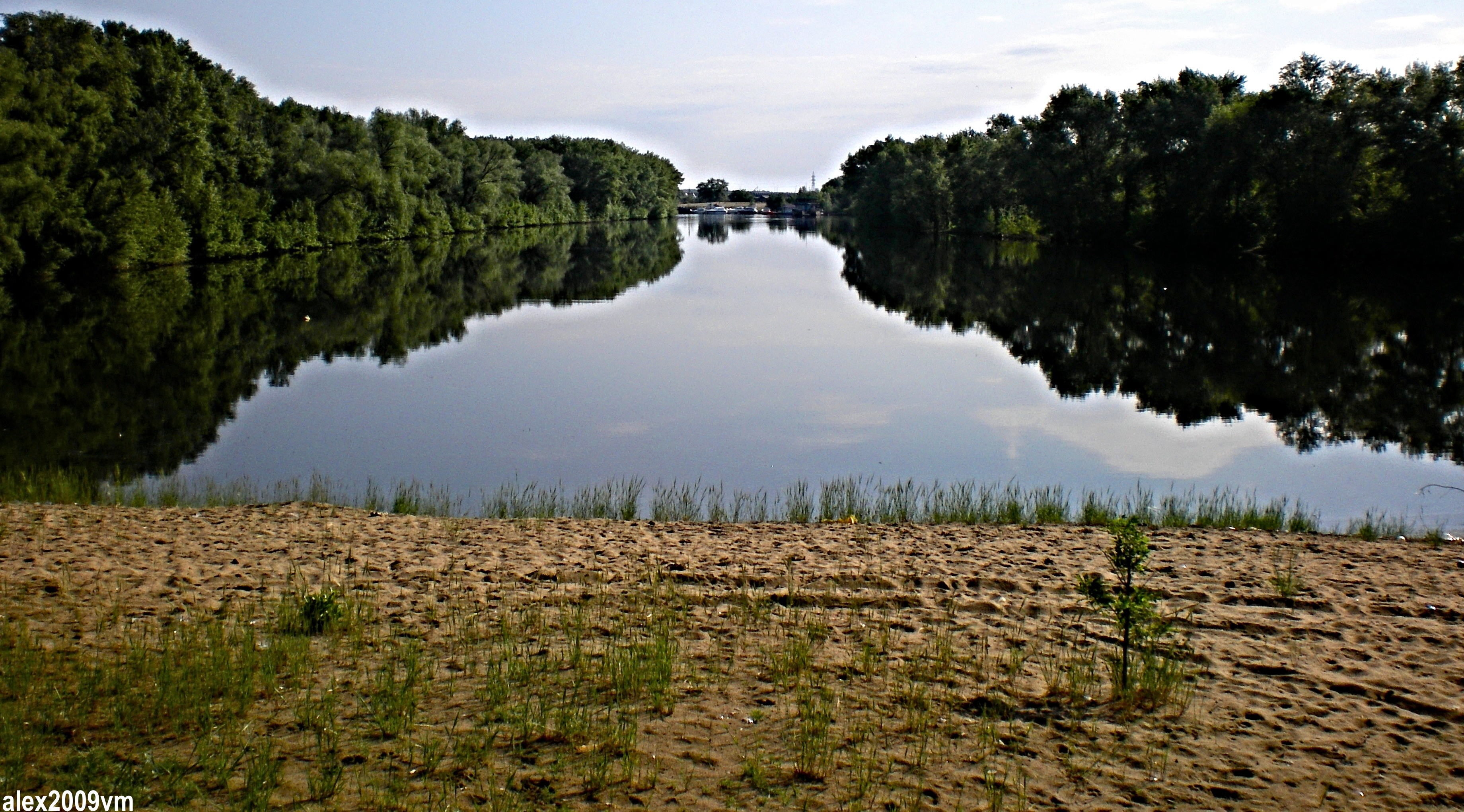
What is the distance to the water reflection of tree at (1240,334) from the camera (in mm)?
21359

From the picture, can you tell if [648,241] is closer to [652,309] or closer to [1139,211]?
[1139,211]

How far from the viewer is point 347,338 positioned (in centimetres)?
3161

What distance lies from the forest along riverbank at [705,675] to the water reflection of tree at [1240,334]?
39.0ft

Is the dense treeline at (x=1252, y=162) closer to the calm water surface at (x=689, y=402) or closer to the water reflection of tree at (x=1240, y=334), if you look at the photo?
the water reflection of tree at (x=1240, y=334)

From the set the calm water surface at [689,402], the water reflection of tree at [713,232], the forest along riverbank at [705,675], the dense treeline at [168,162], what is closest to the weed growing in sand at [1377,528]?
the calm water surface at [689,402]

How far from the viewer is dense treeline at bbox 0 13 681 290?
41781 mm

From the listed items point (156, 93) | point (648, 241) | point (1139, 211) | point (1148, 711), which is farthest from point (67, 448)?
point (648, 241)

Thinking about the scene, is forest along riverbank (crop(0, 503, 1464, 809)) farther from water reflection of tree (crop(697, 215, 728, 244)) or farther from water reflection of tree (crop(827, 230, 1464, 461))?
water reflection of tree (crop(697, 215, 728, 244))

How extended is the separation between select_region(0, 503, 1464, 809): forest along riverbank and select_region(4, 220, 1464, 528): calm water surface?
233 inches

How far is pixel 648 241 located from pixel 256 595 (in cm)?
9376

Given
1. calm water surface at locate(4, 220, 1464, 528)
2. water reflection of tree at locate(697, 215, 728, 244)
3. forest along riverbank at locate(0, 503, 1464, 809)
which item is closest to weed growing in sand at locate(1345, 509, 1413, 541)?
calm water surface at locate(4, 220, 1464, 528)

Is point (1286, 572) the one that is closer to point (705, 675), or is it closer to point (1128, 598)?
point (1128, 598)

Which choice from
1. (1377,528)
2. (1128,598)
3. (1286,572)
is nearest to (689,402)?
(1377,528)

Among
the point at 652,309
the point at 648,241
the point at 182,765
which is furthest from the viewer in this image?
the point at 648,241
